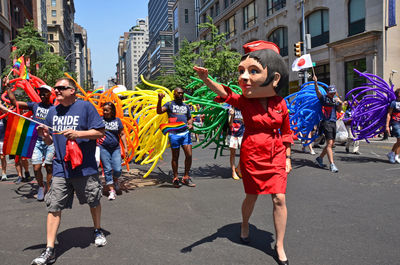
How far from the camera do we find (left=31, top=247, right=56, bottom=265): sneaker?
3.08 m

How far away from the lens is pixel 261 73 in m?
3.34

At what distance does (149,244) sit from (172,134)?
3.05 metres

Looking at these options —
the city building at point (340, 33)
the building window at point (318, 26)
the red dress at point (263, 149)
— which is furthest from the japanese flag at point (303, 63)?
the building window at point (318, 26)

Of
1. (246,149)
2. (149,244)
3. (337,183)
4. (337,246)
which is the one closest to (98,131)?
(149,244)

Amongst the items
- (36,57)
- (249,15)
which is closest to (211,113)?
(36,57)

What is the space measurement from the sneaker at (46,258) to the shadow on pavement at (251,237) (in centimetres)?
126

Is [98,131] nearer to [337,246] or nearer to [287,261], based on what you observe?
[287,261]

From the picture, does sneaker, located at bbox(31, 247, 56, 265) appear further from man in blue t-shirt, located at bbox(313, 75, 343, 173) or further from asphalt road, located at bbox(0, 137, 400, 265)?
man in blue t-shirt, located at bbox(313, 75, 343, 173)

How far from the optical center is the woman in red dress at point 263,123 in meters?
3.28

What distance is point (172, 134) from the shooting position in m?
6.38

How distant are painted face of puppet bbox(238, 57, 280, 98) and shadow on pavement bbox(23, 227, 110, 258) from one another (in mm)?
2353

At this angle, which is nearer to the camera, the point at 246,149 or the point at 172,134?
the point at 246,149

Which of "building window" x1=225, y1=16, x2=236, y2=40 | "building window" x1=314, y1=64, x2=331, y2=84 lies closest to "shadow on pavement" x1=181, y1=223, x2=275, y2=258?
"building window" x1=314, y1=64, x2=331, y2=84

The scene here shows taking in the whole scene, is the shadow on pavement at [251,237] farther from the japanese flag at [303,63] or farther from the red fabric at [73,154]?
the japanese flag at [303,63]
